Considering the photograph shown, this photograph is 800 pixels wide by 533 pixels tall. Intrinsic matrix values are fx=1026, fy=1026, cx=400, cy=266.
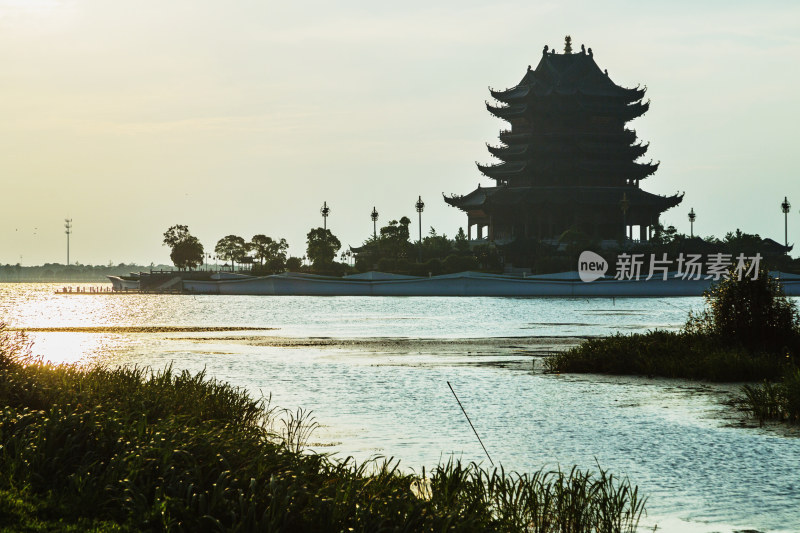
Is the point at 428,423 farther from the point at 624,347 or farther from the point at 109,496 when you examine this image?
the point at 624,347

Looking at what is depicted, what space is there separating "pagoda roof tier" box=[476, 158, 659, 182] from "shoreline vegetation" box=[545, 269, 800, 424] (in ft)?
292

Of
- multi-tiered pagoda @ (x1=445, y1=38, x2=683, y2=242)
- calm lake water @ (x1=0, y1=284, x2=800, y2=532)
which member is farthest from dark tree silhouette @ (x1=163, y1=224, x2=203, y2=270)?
calm lake water @ (x1=0, y1=284, x2=800, y2=532)

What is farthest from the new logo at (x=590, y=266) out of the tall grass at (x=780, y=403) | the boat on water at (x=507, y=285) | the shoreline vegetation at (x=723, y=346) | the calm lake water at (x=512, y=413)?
the tall grass at (x=780, y=403)

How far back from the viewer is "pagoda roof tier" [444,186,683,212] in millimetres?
115312

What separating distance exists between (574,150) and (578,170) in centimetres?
235

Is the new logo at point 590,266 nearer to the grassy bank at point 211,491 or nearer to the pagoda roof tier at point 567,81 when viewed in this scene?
the pagoda roof tier at point 567,81

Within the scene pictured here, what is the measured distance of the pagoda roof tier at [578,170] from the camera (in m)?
118

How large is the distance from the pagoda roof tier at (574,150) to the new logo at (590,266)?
16130 mm

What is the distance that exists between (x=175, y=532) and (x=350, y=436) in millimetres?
8323

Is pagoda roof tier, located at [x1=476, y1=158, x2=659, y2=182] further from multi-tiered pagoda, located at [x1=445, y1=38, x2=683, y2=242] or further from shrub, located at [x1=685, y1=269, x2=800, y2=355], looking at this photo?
shrub, located at [x1=685, y1=269, x2=800, y2=355]

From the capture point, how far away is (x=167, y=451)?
35.3ft

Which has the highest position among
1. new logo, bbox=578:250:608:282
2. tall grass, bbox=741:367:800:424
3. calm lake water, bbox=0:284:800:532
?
new logo, bbox=578:250:608:282

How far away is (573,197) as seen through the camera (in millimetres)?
114688

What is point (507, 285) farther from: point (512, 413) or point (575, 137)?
point (512, 413)
